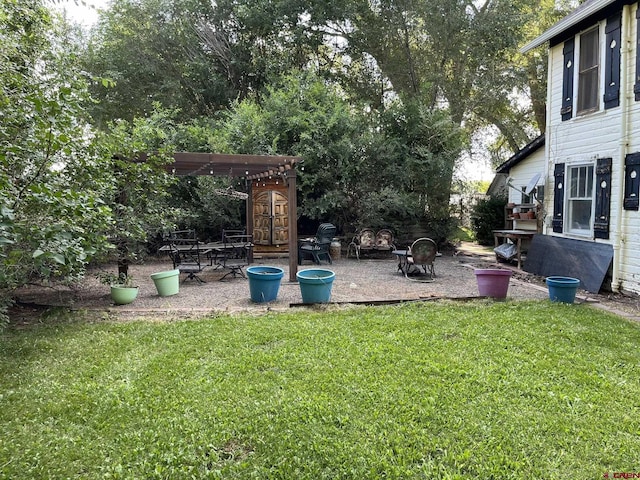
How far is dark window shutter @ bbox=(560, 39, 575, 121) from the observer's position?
7.54 m

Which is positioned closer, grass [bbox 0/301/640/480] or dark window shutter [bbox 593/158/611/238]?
grass [bbox 0/301/640/480]

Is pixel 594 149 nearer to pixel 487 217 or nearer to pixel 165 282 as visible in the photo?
pixel 165 282

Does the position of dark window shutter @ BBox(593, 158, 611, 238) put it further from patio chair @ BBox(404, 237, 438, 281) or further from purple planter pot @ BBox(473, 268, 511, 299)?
patio chair @ BBox(404, 237, 438, 281)

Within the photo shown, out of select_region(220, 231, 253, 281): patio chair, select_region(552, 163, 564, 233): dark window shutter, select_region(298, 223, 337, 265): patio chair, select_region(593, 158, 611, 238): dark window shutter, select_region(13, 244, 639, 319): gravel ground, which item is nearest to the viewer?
select_region(13, 244, 639, 319): gravel ground

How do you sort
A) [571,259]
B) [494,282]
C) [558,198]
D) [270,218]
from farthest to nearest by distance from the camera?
1. [270,218]
2. [558,198]
3. [571,259]
4. [494,282]

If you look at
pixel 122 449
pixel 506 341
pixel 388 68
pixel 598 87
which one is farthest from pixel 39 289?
pixel 388 68

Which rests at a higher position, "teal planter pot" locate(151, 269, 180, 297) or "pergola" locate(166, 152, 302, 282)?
"pergola" locate(166, 152, 302, 282)

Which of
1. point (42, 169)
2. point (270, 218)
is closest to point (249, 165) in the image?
point (270, 218)

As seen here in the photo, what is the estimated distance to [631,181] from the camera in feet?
20.6

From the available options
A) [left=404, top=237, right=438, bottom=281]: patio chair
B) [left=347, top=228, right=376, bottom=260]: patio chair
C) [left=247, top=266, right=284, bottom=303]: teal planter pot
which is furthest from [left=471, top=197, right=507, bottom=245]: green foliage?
[left=247, top=266, right=284, bottom=303]: teal planter pot

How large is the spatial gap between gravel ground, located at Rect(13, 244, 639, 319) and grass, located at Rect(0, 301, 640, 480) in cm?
110

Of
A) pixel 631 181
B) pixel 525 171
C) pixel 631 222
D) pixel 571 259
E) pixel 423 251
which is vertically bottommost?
pixel 571 259

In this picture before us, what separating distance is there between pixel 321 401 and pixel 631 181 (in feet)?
20.4

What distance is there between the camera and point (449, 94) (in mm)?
14242
